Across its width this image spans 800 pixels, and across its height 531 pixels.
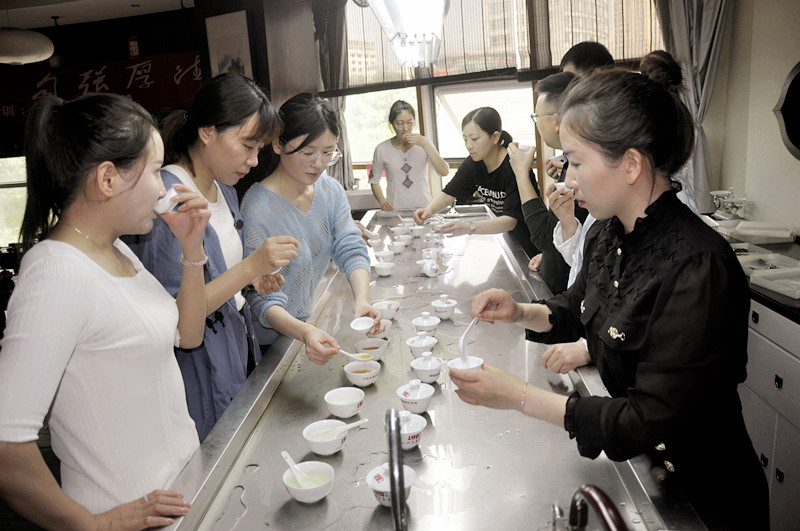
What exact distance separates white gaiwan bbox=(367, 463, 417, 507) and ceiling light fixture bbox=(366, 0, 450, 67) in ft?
5.74

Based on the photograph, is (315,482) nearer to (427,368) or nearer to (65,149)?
(427,368)

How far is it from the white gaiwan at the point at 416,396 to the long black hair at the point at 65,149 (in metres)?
0.89

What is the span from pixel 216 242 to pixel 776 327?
2.62 m

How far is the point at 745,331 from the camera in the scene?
123cm

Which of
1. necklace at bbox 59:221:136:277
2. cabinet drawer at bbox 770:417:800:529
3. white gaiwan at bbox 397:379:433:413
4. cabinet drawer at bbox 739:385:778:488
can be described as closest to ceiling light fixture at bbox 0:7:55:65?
necklace at bbox 59:221:136:277

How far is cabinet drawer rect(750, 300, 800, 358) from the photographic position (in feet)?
8.80

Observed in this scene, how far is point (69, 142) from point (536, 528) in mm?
1278

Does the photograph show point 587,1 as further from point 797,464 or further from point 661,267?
point 661,267

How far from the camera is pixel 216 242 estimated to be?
197 centimetres

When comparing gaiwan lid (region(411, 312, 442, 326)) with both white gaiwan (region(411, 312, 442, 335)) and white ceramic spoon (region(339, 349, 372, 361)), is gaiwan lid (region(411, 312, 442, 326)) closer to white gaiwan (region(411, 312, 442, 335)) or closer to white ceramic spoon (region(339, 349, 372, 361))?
white gaiwan (region(411, 312, 442, 335))

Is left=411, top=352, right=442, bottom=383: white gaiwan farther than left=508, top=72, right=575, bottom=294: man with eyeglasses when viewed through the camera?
No

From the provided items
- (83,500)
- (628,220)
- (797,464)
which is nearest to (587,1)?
(797,464)

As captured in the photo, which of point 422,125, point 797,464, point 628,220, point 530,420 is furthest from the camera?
point 422,125

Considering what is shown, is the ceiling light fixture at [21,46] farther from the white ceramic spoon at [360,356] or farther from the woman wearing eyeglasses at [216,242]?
the white ceramic spoon at [360,356]
